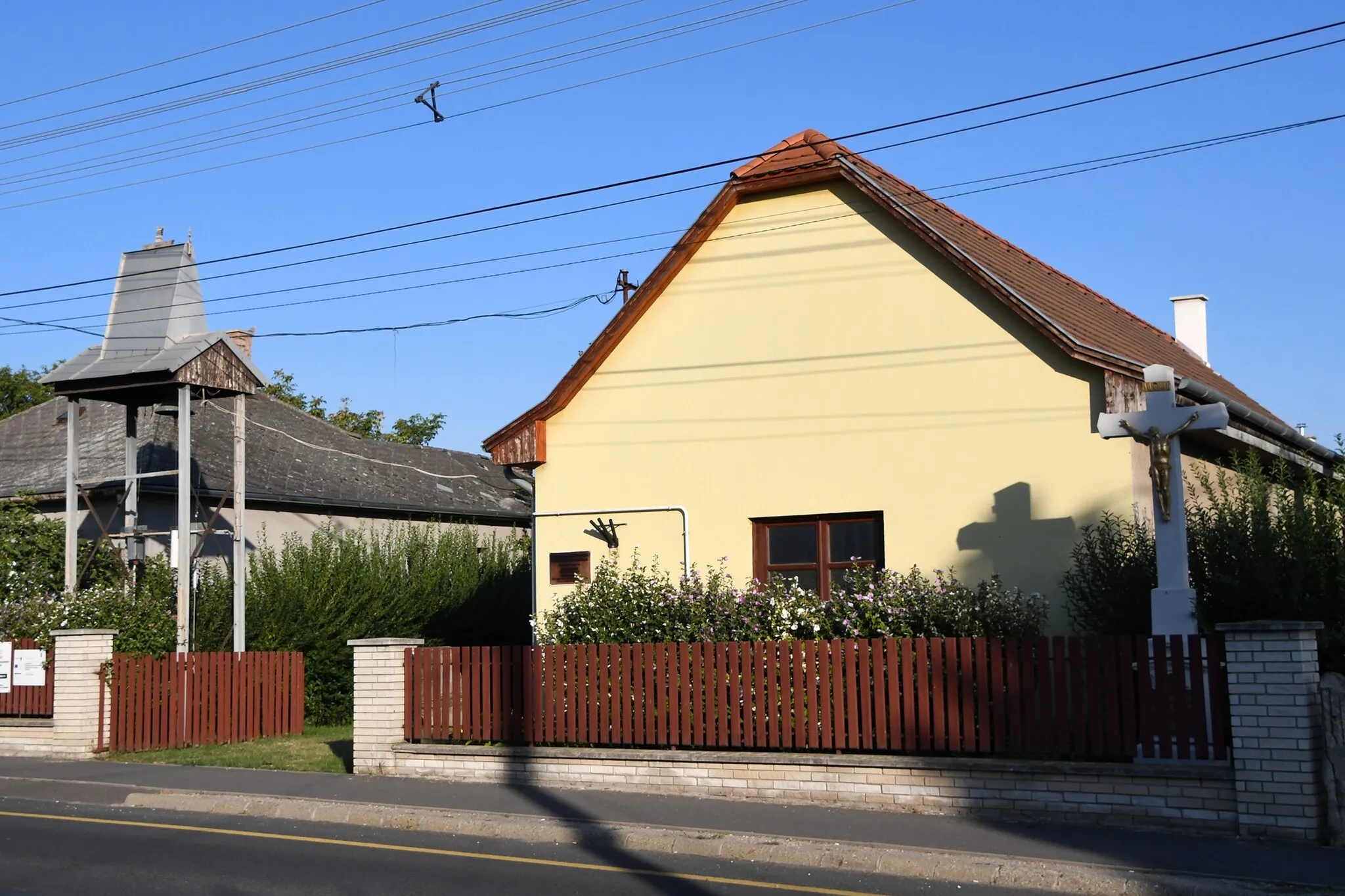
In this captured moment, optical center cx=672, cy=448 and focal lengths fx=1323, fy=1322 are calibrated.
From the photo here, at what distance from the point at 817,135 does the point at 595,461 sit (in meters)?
5.13

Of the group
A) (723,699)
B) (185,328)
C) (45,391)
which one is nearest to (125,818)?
(723,699)

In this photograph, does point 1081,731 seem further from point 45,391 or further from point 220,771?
A: point 45,391

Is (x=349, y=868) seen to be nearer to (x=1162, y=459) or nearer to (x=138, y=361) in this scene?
(x=1162, y=459)

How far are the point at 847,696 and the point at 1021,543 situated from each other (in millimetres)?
3631

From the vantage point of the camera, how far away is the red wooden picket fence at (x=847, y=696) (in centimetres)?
1071

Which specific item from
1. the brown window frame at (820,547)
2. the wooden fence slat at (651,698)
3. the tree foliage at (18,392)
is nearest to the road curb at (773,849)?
the wooden fence slat at (651,698)

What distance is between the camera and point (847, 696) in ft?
39.6

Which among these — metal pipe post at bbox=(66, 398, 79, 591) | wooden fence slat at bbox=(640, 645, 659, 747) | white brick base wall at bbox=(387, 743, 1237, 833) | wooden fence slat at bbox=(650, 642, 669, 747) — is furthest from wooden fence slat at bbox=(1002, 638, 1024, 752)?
metal pipe post at bbox=(66, 398, 79, 591)

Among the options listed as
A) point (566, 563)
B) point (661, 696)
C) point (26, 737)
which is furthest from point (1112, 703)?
point (26, 737)

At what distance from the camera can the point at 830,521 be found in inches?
639

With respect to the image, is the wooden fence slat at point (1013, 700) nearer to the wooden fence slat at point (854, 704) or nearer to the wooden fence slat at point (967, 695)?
the wooden fence slat at point (967, 695)

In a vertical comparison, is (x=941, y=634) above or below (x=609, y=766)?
above

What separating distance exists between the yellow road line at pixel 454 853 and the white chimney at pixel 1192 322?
17.8 m

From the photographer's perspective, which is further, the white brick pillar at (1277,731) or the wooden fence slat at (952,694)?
the wooden fence slat at (952,694)
